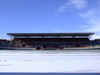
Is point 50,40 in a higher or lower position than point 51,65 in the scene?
higher

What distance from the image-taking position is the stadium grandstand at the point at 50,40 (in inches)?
1163

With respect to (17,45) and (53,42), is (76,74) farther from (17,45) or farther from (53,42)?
(17,45)

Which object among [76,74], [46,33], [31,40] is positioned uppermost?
[46,33]

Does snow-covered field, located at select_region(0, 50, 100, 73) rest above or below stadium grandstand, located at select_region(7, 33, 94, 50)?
below

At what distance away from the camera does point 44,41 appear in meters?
31.0

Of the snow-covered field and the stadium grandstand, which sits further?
the stadium grandstand

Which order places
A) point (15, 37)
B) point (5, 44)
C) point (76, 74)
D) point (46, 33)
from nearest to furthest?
point (76, 74)
point (46, 33)
point (5, 44)
point (15, 37)

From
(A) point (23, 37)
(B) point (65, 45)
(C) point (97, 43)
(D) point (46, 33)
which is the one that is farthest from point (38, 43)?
(C) point (97, 43)

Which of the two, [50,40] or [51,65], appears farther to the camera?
[50,40]

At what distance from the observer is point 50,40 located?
103 ft

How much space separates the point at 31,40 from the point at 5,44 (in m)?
9.76

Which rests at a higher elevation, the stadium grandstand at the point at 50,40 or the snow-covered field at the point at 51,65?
the stadium grandstand at the point at 50,40

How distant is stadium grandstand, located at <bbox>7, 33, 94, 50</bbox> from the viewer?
2953cm

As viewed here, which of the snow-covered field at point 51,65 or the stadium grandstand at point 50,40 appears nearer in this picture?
the snow-covered field at point 51,65
